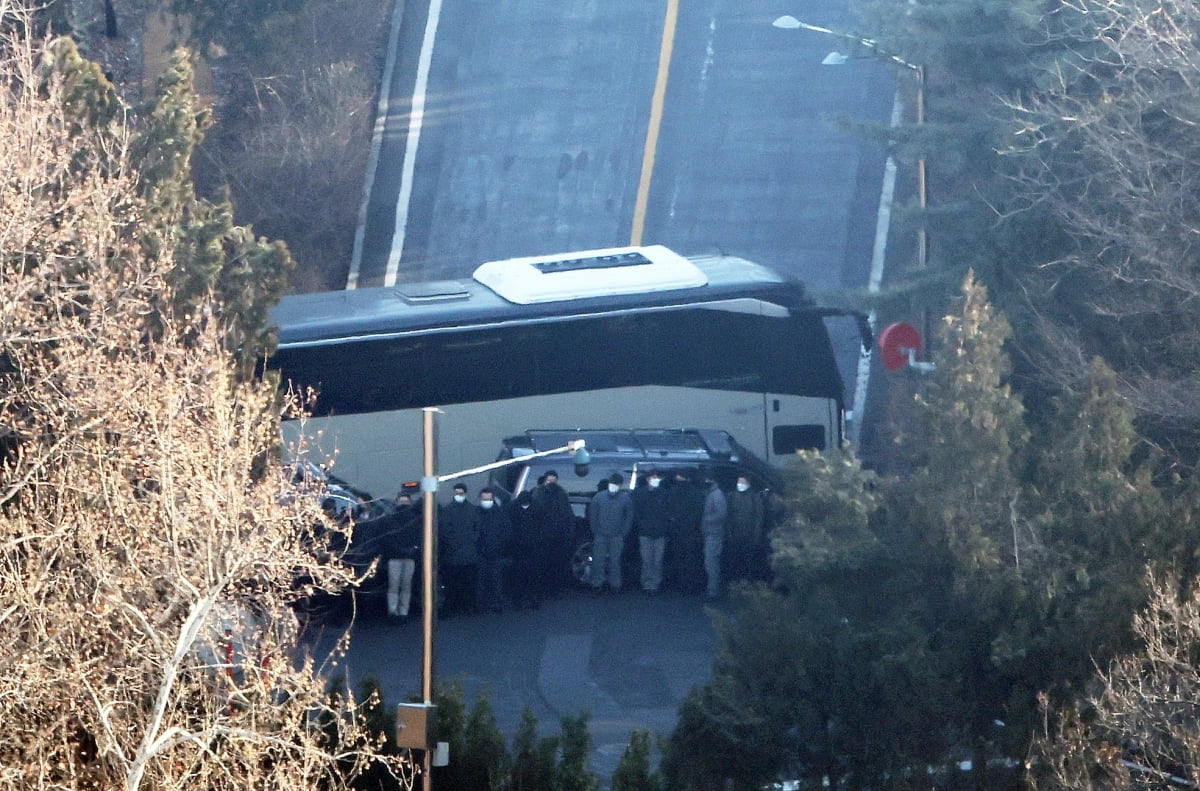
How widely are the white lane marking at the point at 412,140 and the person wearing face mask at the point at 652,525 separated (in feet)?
31.8

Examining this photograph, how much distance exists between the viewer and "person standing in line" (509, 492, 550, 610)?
1744cm

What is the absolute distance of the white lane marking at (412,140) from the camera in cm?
2717

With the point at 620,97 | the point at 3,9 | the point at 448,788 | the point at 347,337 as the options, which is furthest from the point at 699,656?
the point at 620,97

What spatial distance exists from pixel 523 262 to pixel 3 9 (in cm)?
932

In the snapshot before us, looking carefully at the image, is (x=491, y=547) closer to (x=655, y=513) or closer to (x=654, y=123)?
Answer: (x=655, y=513)

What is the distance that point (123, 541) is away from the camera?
10781mm

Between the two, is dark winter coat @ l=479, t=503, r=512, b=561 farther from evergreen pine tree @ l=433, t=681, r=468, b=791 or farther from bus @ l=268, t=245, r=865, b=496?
evergreen pine tree @ l=433, t=681, r=468, b=791

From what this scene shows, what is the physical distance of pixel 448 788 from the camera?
12.5 m

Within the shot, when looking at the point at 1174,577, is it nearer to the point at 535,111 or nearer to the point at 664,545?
the point at 664,545

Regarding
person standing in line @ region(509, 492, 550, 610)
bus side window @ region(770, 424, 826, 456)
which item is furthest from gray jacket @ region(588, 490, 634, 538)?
bus side window @ region(770, 424, 826, 456)

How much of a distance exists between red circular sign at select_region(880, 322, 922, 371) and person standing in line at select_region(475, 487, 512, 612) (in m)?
5.63

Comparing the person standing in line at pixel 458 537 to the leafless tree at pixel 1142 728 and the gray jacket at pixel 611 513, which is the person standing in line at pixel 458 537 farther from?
the leafless tree at pixel 1142 728

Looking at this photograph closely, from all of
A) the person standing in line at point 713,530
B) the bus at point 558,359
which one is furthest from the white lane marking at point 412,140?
the person standing in line at point 713,530

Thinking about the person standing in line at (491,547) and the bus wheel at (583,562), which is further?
the bus wheel at (583,562)
